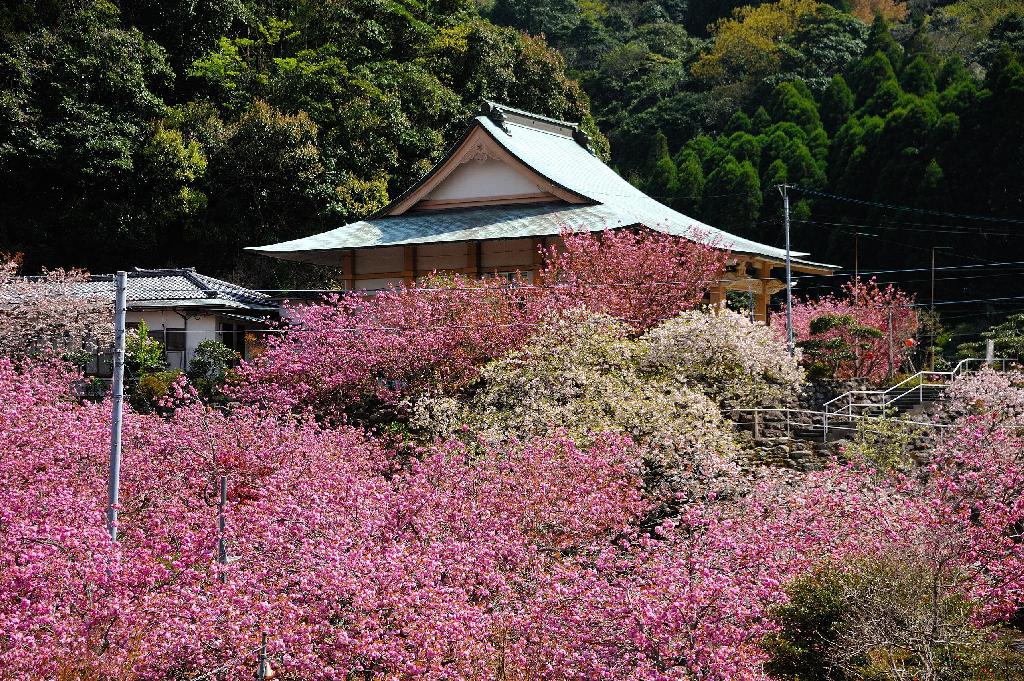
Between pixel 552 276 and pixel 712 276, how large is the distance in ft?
12.1

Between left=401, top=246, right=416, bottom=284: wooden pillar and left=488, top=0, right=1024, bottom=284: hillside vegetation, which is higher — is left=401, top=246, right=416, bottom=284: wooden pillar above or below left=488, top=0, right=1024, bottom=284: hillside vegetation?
below

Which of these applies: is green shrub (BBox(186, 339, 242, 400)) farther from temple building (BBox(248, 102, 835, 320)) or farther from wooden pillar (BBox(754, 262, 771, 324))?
wooden pillar (BBox(754, 262, 771, 324))

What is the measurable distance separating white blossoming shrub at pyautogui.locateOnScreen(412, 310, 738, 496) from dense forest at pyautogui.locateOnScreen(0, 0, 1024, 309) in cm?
1896

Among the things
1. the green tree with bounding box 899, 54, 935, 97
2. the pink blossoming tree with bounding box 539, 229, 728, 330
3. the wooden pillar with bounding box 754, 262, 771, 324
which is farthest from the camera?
the green tree with bounding box 899, 54, 935, 97

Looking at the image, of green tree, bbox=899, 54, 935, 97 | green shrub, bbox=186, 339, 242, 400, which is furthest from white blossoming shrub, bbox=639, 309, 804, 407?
green tree, bbox=899, 54, 935, 97

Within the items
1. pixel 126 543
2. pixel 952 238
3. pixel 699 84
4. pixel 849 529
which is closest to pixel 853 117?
pixel 952 238

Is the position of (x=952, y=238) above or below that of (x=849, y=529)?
above

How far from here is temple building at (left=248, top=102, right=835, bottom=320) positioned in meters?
30.5

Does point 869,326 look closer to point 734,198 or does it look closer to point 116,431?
point 734,198

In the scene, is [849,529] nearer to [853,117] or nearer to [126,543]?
[126,543]

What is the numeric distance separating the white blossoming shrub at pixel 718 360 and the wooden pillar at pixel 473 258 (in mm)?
8624

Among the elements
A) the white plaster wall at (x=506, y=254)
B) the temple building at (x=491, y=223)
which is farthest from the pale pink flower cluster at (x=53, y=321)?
the white plaster wall at (x=506, y=254)

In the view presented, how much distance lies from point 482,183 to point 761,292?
859 centimetres

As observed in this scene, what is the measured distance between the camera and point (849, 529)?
15.8 m
